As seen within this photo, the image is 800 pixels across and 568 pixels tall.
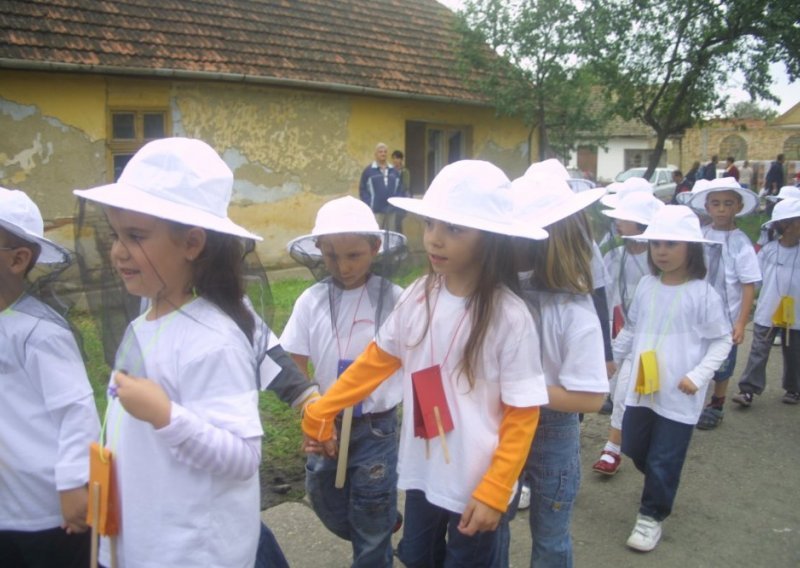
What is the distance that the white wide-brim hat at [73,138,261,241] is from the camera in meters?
1.90

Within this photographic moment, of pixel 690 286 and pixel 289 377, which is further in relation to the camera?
pixel 690 286

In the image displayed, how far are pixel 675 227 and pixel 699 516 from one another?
166 cm

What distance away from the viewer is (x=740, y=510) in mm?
4402

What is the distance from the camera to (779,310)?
6020mm

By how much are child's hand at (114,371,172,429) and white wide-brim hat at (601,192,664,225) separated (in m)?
3.66

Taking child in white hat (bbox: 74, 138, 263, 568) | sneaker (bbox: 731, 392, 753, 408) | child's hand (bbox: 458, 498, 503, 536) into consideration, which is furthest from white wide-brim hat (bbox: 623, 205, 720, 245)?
→ sneaker (bbox: 731, 392, 753, 408)

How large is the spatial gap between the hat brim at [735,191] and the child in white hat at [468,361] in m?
3.74

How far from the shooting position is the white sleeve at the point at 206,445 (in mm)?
1830

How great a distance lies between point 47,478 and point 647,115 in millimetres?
13595

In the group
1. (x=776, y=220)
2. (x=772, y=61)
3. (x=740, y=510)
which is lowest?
(x=740, y=510)

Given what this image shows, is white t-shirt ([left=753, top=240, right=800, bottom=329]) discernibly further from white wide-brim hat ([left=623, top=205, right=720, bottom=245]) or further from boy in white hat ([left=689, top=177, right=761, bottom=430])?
white wide-brim hat ([left=623, top=205, right=720, bottom=245])

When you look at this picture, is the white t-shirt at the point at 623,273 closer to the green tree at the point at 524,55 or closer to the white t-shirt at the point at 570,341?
the white t-shirt at the point at 570,341

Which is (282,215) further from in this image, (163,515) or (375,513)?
(163,515)

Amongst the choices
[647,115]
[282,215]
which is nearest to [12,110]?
[282,215]
